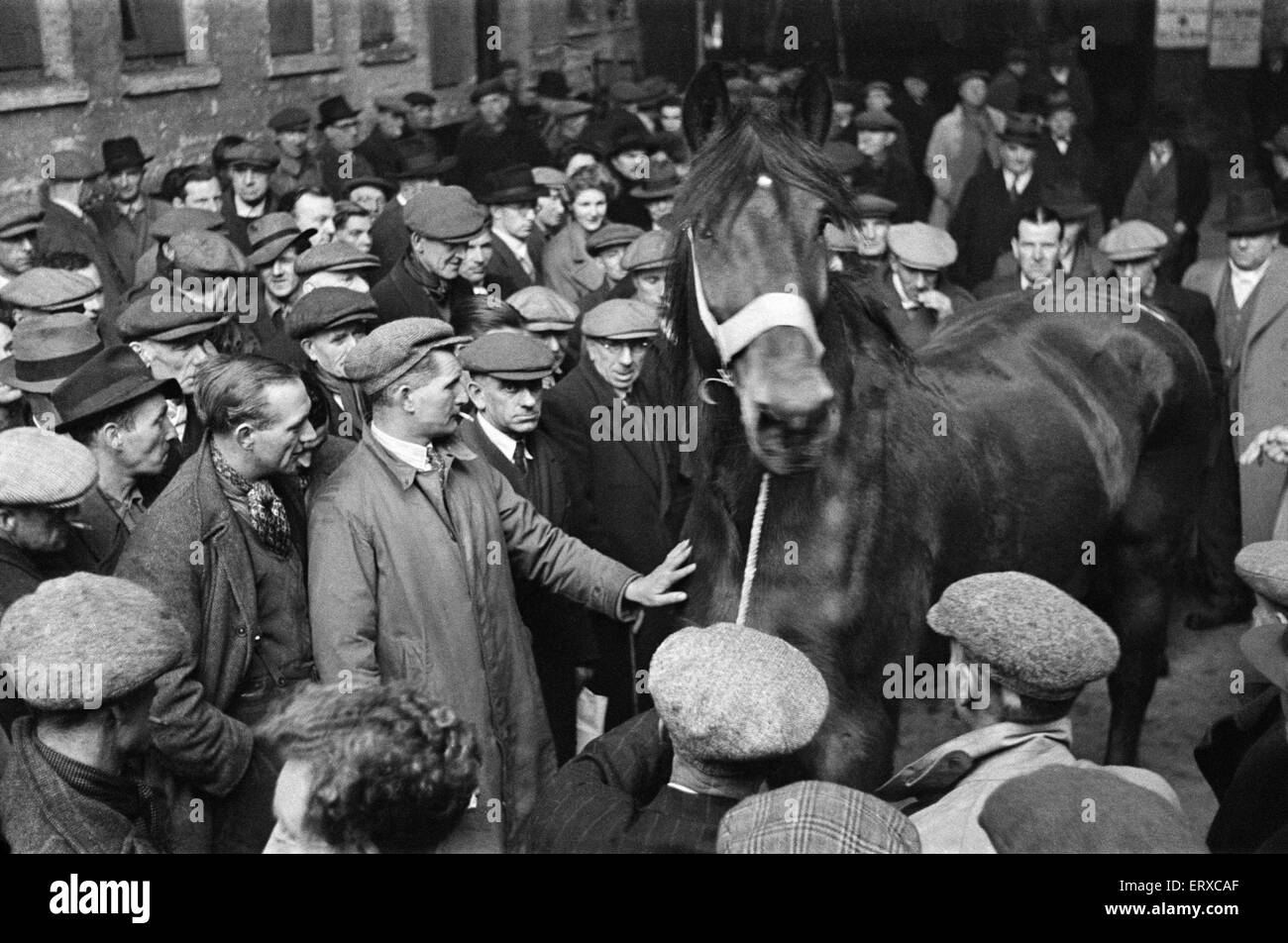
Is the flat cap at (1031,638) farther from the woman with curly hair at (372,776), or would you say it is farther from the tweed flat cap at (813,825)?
the woman with curly hair at (372,776)

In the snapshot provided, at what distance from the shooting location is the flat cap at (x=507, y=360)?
5.57 meters

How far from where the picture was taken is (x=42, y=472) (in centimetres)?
404

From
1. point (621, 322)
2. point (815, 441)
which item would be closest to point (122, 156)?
point (621, 322)

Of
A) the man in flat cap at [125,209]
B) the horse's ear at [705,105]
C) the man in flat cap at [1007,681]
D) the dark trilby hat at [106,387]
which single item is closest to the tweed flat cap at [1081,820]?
the man in flat cap at [1007,681]

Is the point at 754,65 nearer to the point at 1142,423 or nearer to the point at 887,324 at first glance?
the point at 1142,423

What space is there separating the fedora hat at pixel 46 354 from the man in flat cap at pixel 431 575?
1.47 metres

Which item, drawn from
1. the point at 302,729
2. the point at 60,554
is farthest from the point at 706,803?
the point at 60,554

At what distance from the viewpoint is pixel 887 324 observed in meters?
4.75

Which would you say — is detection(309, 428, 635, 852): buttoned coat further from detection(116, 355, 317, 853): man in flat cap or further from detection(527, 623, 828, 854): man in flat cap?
detection(527, 623, 828, 854): man in flat cap

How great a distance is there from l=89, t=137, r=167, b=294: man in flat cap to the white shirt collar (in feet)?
17.3

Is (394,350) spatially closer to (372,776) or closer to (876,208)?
(372,776)

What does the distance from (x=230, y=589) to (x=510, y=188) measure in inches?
222

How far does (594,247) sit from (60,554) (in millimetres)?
4864

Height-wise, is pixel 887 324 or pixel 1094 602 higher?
pixel 887 324
